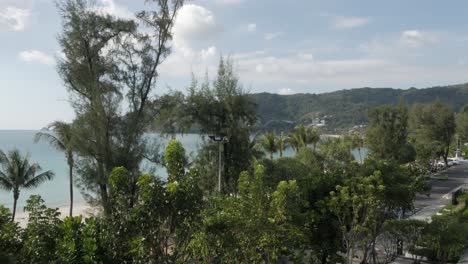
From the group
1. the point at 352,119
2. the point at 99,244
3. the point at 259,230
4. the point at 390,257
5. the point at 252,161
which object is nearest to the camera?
the point at 99,244

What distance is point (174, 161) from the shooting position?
6.47 metres

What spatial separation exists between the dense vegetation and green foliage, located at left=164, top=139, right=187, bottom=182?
0.7 inches

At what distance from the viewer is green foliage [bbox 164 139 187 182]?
6375mm

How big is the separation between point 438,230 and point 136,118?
11884 mm

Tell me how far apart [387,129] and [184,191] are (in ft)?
104

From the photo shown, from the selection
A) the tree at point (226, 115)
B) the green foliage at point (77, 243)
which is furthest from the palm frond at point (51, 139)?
the green foliage at point (77, 243)

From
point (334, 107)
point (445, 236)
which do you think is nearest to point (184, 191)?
point (445, 236)

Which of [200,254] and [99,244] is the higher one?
[99,244]

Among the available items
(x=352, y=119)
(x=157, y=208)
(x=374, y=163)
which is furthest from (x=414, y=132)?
(x=352, y=119)

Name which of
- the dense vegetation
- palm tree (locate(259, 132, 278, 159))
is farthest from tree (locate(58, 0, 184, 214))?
palm tree (locate(259, 132, 278, 159))

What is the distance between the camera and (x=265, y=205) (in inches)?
341

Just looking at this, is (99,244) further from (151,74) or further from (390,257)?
(390,257)

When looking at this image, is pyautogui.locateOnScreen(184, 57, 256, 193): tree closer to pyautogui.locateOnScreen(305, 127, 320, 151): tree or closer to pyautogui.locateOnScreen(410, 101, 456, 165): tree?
pyautogui.locateOnScreen(305, 127, 320, 151): tree

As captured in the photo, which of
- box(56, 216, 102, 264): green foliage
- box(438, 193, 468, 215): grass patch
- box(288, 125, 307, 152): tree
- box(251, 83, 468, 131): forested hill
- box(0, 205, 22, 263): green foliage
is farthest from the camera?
box(251, 83, 468, 131): forested hill
